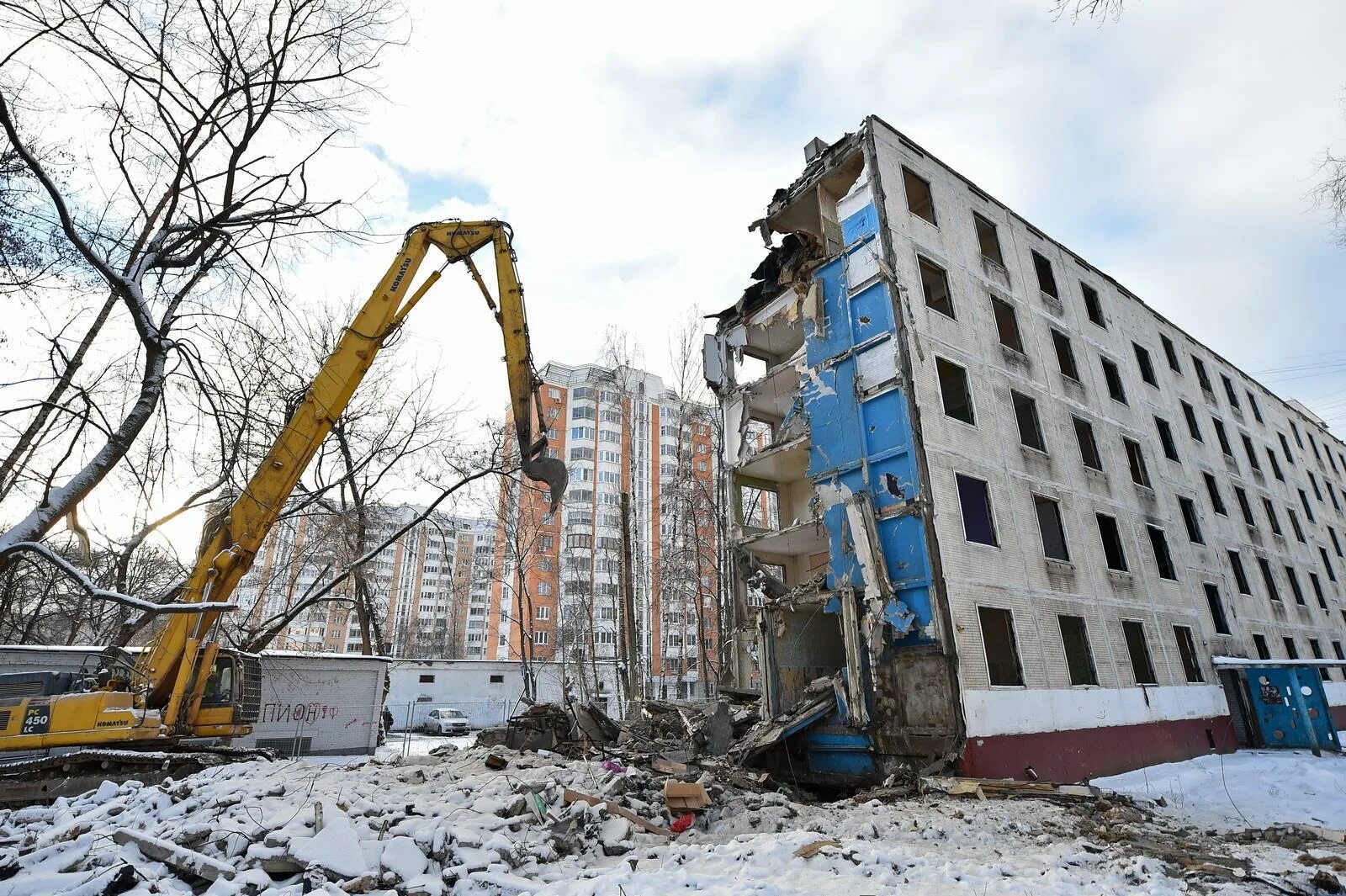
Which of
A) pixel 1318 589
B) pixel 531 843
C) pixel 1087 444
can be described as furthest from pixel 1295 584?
pixel 531 843

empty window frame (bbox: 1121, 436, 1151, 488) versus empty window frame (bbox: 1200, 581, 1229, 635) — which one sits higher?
empty window frame (bbox: 1121, 436, 1151, 488)

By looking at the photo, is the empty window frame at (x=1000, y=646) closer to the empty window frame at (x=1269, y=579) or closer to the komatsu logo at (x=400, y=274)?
the komatsu logo at (x=400, y=274)

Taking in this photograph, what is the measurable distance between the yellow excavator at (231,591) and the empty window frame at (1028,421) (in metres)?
11.5

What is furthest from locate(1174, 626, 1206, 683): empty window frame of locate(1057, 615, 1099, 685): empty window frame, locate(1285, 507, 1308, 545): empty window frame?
locate(1285, 507, 1308, 545): empty window frame

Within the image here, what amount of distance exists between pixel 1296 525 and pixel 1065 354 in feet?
53.9

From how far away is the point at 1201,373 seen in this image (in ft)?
80.5

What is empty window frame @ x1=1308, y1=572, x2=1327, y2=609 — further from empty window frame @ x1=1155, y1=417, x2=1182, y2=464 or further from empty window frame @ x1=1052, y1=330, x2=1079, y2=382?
empty window frame @ x1=1052, y1=330, x2=1079, y2=382

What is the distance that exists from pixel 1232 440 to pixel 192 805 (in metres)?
30.7

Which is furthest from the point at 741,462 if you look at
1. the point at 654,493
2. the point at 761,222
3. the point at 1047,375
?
the point at 654,493

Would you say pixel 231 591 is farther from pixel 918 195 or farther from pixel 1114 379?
pixel 1114 379

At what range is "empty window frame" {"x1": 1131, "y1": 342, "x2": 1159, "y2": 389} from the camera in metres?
20.9

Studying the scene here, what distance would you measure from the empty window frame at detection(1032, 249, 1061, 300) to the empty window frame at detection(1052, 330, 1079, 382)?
4.11ft

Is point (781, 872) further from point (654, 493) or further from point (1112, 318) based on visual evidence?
point (654, 493)

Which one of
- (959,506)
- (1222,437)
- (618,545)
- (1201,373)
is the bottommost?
(959,506)
